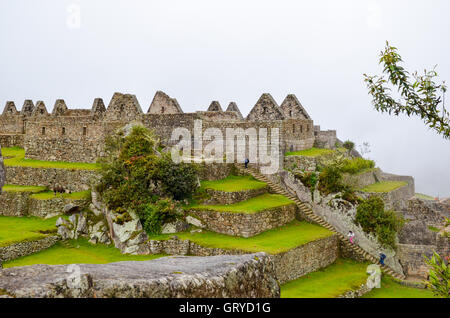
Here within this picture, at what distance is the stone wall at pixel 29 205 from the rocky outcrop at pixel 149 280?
19.9 metres

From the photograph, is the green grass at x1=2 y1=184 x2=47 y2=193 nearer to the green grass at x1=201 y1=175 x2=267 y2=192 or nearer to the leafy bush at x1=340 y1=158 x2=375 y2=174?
the green grass at x1=201 y1=175 x2=267 y2=192

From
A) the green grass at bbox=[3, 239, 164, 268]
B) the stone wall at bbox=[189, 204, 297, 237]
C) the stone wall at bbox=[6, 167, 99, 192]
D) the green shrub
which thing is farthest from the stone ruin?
the green grass at bbox=[3, 239, 164, 268]

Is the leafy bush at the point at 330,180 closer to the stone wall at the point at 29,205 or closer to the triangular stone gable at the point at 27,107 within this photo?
the stone wall at the point at 29,205

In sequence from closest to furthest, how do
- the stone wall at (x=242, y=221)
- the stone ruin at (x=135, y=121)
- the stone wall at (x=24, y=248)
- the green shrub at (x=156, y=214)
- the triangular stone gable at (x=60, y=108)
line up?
the stone wall at (x=24, y=248)
the stone wall at (x=242, y=221)
the green shrub at (x=156, y=214)
the stone ruin at (x=135, y=121)
the triangular stone gable at (x=60, y=108)

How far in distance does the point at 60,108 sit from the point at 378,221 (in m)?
27.5

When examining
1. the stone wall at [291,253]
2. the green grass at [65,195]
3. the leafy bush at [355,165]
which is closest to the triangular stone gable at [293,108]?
the leafy bush at [355,165]

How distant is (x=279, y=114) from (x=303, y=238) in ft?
36.5

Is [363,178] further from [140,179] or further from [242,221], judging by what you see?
[140,179]

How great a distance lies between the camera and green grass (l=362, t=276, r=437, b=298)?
17.5m

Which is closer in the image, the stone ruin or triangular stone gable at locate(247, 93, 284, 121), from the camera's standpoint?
the stone ruin

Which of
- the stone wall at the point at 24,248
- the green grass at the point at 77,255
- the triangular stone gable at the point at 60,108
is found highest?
the triangular stone gable at the point at 60,108

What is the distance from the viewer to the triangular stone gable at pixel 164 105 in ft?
96.0

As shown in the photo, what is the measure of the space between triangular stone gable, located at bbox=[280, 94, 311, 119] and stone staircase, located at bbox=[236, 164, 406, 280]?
25.0 feet
